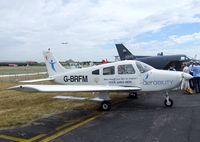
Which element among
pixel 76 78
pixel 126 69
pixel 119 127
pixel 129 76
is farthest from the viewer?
pixel 76 78

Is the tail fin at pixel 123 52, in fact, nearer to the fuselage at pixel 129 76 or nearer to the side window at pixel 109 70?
the fuselage at pixel 129 76

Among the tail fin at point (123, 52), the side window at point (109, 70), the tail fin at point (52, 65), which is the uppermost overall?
the tail fin at point (123, 52)

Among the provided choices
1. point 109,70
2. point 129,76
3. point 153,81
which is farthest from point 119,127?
point 109,70

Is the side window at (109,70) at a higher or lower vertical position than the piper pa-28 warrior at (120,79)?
higher

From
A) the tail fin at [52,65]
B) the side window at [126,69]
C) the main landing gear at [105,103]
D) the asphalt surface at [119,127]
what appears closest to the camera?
the asphalt surface at [119,127]

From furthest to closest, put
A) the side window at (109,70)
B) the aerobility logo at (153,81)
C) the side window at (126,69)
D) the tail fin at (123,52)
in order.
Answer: the tail fin at (123,52), the side window at (109,70), the side window at (126,69), the aerobility logo at (153,81)

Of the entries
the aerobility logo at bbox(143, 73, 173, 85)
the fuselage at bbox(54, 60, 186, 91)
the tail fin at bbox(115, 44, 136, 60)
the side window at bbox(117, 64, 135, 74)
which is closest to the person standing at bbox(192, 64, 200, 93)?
the fuselage at bbox(54, 60, 186, 91)

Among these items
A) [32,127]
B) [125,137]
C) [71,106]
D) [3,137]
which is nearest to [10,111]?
[71,106]

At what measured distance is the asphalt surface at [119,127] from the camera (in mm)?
6973

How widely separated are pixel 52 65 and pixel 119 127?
303 inches

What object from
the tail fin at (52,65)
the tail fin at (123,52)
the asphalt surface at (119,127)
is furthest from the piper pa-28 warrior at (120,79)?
the tail fin at (123,52)

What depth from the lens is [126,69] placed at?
1199cm

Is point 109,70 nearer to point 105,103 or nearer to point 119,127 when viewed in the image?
point 105,103

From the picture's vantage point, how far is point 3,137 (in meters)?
7.29
